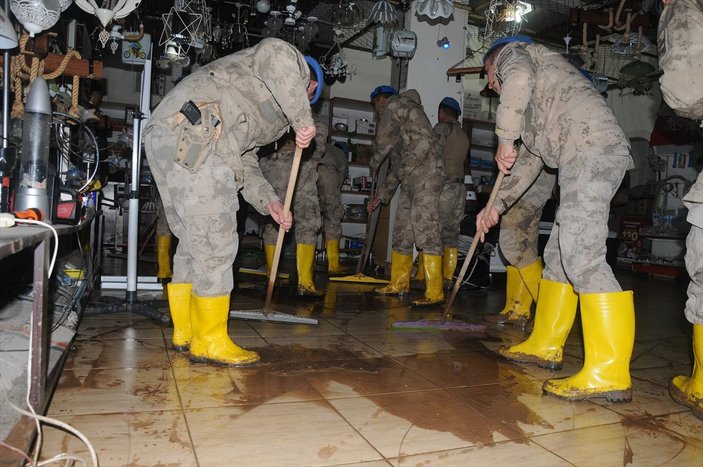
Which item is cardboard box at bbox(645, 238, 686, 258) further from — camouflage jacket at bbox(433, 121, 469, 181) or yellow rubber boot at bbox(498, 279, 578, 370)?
yellow rubber boot at bbox(498, 279, 578, 370)

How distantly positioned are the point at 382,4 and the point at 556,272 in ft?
14.9

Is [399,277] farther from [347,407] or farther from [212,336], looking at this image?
[347,407]

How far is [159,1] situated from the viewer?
22.0 ft

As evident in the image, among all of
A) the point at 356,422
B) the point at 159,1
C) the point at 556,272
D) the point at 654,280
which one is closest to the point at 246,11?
the point at 159,1

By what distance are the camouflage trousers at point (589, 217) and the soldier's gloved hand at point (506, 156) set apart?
428 millimetres

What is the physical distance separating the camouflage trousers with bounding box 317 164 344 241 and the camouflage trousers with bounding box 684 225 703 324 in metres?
4.07

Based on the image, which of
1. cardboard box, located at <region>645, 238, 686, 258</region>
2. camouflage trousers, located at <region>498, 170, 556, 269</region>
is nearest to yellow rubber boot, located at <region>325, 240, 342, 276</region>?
camouflage trousers, located at <region>498, 170, 556, 269</region>

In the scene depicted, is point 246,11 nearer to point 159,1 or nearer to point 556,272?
point 159,1

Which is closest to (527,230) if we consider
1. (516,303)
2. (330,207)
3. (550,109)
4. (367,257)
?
Result: (516,303)

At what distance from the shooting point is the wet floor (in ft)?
4.91

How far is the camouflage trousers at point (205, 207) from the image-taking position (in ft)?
7.12

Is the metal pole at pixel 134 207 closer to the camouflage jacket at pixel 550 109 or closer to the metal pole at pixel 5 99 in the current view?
the metal pole at pixel 5 99

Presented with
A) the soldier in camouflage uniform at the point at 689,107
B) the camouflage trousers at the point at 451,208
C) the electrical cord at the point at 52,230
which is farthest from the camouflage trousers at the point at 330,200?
the electrical cord at the point at 52,230

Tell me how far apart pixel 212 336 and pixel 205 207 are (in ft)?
1.93
